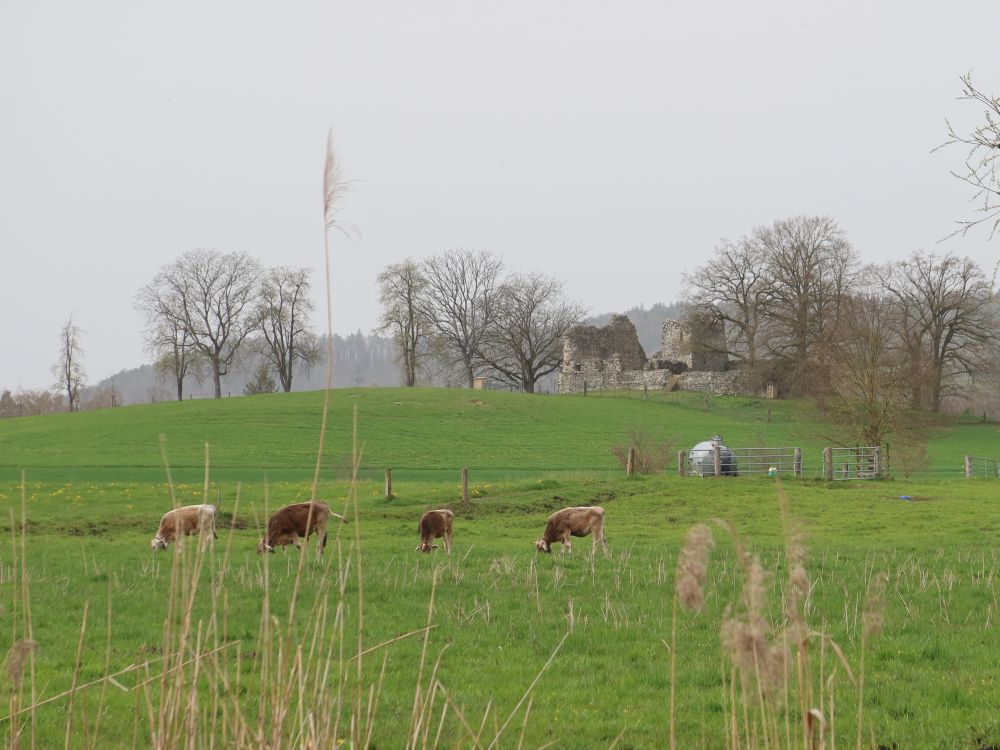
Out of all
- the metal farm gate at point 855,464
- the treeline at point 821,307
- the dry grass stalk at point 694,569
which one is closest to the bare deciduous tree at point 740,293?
the treeline at point 821,307

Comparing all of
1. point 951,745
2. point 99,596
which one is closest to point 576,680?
point 951,745

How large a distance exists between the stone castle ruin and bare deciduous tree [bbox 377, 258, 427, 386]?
1166 centimetres

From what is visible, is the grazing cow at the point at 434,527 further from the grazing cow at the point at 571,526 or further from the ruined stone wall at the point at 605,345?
the ruined stone wall at the point at 605,345

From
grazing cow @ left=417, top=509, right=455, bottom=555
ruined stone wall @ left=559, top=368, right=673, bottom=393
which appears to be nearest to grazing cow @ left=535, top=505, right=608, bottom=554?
grazing cow @ left=417, top=509, right=455, bottom=555

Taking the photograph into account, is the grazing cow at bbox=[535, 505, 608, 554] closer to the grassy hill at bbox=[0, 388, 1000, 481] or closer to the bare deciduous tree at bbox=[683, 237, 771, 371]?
the grassy hill at bbox=[0, 388, 1000, 481]

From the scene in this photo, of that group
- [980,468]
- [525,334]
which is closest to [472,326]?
[525,334]

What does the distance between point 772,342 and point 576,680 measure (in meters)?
57.2

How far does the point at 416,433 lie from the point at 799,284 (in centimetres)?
2881

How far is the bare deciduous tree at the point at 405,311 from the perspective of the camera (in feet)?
236

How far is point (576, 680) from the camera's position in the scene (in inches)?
274

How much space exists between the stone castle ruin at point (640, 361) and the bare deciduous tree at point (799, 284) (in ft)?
18.9

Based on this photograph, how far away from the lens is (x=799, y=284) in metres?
61.2

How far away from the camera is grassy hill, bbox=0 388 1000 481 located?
35.9 meters

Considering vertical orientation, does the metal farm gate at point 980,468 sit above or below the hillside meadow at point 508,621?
below
